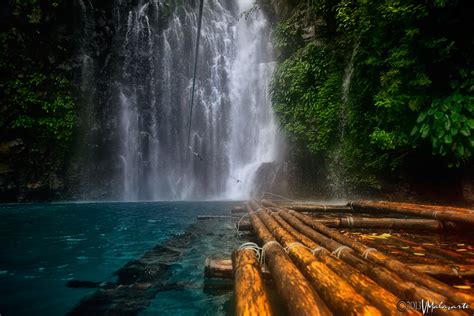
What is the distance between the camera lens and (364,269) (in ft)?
8.11

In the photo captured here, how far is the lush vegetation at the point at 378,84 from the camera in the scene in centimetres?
616

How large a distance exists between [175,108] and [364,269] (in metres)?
24.6

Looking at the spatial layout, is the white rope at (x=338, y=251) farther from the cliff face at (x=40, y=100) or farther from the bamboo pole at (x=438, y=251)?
the cliff face at (x=40, y=100)

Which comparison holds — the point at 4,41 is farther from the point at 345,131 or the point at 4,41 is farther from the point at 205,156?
the point at 345,131

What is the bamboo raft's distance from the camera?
5.90 ft

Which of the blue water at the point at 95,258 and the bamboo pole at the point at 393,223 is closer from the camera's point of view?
the blue water at the point at 95,258

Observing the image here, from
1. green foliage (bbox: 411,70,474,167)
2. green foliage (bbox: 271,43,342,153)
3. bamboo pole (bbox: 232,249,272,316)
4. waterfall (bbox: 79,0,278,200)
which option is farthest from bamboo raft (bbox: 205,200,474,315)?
waterfall (bbox: 79,0,278,200)

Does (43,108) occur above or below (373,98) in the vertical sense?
above

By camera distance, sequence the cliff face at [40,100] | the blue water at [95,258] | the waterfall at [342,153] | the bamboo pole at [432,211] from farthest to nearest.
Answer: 1. the cliff face at [40,100]
2. the waterfall at [342,153]
3. the bamboo pole at [432,211]
4. the blue water at [95,258]

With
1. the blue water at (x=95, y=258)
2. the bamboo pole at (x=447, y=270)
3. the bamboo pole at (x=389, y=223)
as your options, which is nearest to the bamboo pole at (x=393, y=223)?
the bamboo pole at (x=389, y=223)

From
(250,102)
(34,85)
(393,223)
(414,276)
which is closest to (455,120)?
(393,223)

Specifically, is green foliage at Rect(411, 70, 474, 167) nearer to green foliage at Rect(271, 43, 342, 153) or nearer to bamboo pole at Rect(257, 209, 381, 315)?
bamboo pole at Rect(257, 209, 381, 315)

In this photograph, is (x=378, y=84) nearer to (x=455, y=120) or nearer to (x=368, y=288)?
(x=455, y=120)

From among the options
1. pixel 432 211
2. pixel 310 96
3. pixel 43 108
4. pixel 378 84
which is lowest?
pixel 432 211
